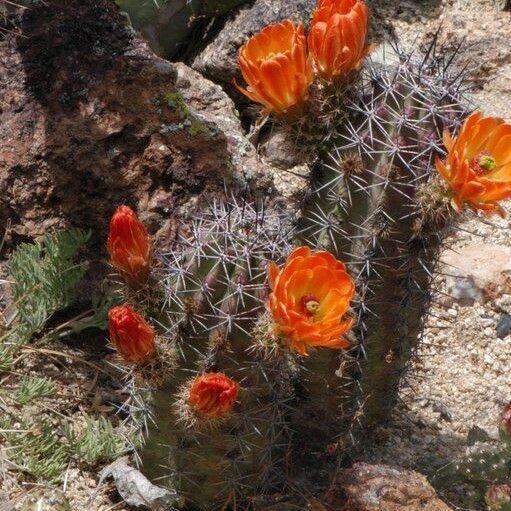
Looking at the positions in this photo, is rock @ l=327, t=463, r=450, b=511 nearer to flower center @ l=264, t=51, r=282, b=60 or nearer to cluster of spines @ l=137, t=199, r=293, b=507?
cluster of spines @ l=137, t=199, r=293, b=507

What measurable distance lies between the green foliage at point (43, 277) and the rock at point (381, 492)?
1045mm

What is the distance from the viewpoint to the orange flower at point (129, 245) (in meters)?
2.54

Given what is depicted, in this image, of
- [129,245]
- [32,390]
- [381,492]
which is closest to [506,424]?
[381,492]

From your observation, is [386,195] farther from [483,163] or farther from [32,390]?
[32,390]

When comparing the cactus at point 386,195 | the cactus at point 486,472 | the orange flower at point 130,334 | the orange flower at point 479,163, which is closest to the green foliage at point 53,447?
the orange flower at point 130,334

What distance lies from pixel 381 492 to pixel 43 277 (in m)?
1.22

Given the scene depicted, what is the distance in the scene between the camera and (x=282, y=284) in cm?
236

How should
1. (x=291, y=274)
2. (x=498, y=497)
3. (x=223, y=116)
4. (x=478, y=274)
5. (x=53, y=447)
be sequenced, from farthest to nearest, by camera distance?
(x=478, y=274) → (x=223, y=116) → (x=53, y=447) → (x=498, y=497) → (x=291, y=274)

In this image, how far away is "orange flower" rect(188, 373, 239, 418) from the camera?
2.47 m

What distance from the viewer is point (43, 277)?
3209mm

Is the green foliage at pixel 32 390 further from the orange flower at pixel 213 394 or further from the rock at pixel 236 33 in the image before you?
the rock at pixel 236 33

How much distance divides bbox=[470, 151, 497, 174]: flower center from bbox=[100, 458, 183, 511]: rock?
122cm

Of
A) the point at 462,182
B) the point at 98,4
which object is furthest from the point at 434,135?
the point at 98,4

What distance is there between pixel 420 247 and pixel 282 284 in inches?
23.0
